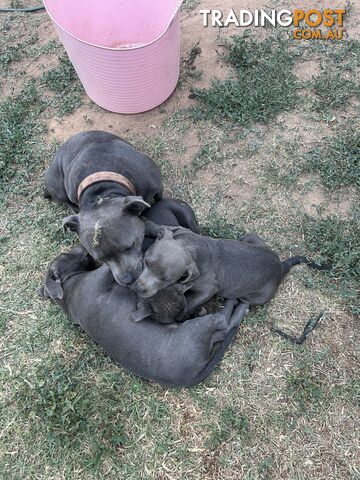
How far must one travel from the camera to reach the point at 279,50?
20.5 feet

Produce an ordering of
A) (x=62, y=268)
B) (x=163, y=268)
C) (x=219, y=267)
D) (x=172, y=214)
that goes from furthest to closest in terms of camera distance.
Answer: (x=172, y=214)
(x=62, y=268)
(x=219, y=267)
(x=163, y=268)

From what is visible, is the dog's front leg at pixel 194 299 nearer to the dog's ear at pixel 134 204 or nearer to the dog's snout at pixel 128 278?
the dog's snout at pixel 128 278

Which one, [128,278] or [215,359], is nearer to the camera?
[128,278]

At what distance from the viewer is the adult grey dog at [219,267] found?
4074 millimetres

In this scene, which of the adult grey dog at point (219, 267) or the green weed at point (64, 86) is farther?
the green weed at point (64, 86)

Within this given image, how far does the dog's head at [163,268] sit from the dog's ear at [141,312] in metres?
0.17

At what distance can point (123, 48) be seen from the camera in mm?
4922

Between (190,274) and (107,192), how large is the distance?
1.12 m

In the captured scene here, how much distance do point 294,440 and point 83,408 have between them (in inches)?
73.8

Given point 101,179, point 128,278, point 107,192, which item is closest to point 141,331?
point 128,278

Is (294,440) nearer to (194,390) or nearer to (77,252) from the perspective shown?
(194,390)

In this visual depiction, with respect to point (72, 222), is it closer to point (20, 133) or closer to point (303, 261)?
point (303, 261)

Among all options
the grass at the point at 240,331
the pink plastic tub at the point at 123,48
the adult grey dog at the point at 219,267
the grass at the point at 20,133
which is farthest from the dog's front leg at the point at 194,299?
the grass at the point at 20,133

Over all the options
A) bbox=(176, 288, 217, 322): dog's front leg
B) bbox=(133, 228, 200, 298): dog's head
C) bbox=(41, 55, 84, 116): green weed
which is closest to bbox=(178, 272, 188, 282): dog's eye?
bbox=(133, 228, 200, 298): dog's head
